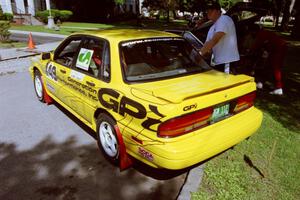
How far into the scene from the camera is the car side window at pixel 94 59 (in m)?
3.69

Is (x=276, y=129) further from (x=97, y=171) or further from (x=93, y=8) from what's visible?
(x=93, y=8)

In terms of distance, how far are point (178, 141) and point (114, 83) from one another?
1065 millimetres

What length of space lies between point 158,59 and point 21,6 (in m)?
31.6

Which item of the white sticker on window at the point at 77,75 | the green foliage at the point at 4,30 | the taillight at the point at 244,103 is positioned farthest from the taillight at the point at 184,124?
the green foliage at the point at 4,30

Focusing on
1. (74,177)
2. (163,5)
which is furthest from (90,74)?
(163,5)

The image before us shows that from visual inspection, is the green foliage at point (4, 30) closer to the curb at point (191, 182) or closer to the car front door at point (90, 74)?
the car front door at point (90, 74)

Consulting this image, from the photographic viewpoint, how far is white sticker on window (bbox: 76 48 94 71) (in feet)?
13.4

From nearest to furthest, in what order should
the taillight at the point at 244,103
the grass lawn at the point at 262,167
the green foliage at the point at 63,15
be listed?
the grass lawn at the point at 262,167, the taillight at the point at 244,103, the green foliage at the point at 63,15

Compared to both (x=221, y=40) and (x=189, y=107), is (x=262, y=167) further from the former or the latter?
(x=221, y=40)

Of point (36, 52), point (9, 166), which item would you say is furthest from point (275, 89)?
point (36, 52)

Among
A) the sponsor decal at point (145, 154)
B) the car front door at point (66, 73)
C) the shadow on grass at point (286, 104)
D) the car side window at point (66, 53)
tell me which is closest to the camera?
the sponsor decal at point (145, 154)

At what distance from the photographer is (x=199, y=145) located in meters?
3.05

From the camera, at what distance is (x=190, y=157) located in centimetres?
299

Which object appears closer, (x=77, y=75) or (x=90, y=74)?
(x=90, y=74)
